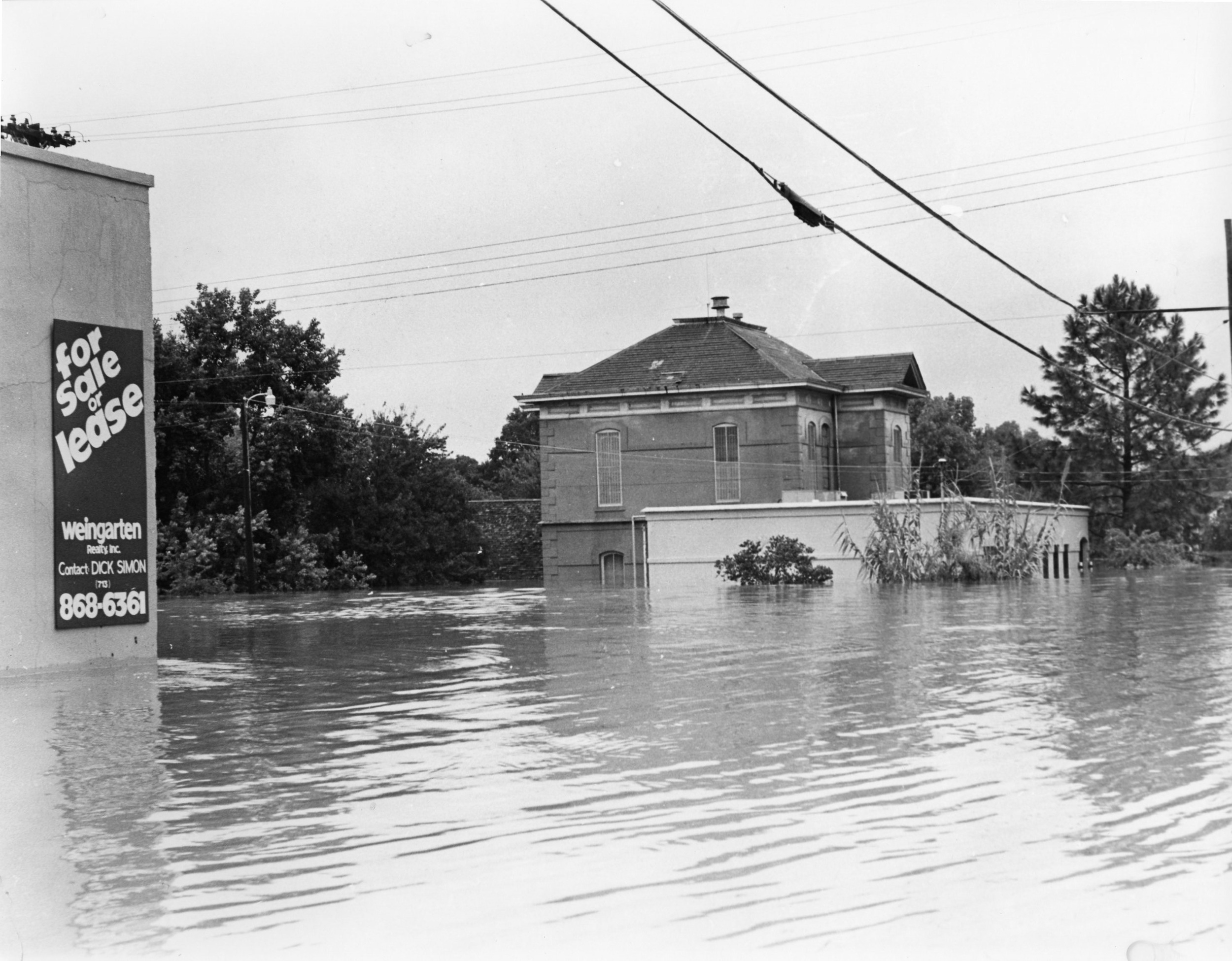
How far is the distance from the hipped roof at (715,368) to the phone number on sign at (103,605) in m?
35.9

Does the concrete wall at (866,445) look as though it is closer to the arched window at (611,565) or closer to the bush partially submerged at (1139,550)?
the arched window at (611,565)

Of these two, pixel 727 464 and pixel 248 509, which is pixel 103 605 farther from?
pixel 727 464

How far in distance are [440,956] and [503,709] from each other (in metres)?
5.44

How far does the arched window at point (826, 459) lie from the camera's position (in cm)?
5034

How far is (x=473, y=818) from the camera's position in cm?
628

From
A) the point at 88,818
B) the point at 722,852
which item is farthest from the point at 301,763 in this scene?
the point at 722,852

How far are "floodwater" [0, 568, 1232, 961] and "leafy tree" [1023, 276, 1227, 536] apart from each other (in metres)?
53.1

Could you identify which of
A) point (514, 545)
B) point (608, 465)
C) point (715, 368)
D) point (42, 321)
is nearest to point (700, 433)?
point (715, 368)

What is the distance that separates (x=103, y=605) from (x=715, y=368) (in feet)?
123

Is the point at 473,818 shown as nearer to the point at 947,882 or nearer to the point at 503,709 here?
the point at 947,882

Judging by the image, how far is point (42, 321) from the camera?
42.4 feet

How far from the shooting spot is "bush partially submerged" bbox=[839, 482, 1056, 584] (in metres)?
29.1

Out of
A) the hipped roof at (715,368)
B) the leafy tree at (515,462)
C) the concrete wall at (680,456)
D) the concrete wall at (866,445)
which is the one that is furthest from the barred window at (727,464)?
the leafy tree at (515,462)

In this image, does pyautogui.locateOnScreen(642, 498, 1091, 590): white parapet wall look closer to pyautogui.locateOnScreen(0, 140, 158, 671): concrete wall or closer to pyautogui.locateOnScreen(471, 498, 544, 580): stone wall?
pyautogui.locateOnScreen(0, 140, 158, 671): concrete wall
